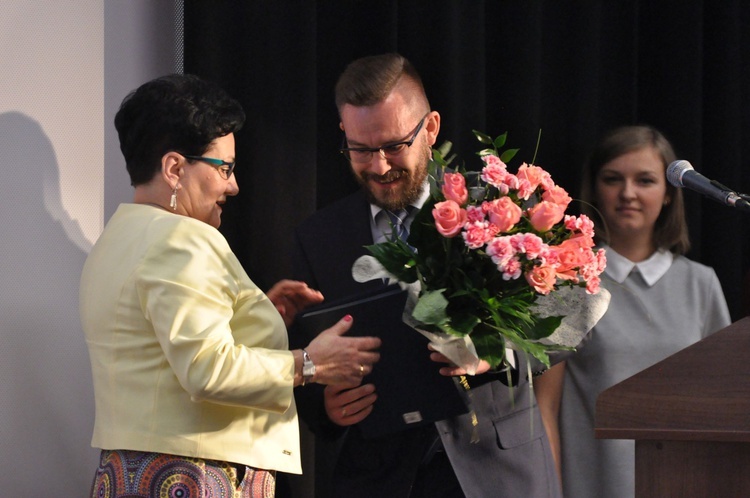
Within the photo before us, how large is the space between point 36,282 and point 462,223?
3.42 feet

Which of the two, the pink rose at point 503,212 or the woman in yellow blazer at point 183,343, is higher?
the pink rose at point 503,212

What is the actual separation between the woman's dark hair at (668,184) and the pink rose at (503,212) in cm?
101

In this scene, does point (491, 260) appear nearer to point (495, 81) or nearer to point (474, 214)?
point (474, 214)

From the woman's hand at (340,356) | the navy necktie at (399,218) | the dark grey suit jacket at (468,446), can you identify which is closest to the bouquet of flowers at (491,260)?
the woman's hand at (340,356)

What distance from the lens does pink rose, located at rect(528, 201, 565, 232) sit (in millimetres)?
1787

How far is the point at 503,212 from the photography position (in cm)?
175

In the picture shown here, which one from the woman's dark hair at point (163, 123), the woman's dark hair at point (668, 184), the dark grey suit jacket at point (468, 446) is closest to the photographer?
the woman's dark hair at point (163, 123)

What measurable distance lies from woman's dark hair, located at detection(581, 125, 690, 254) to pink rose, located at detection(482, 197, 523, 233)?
1014 mm

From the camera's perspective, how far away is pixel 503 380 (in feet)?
6.73

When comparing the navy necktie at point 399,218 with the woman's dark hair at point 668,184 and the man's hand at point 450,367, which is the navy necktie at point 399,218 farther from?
the woman's dark hair at point 668,184

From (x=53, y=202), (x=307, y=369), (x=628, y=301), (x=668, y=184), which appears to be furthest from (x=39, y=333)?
(x=668, y=184)

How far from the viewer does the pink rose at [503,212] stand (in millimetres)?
1755

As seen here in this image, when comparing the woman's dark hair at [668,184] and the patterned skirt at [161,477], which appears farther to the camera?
the woman's dark hair at [668,184]

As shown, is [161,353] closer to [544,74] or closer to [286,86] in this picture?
Result: [286,86]
